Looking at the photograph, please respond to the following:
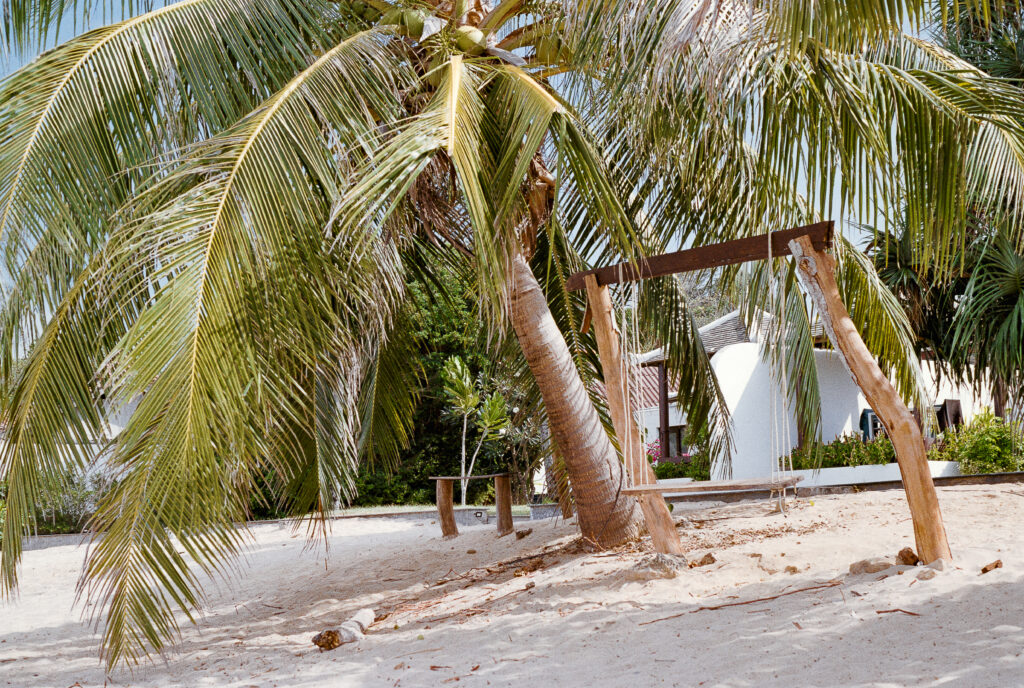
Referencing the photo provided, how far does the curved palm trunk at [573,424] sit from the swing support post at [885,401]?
2009mm

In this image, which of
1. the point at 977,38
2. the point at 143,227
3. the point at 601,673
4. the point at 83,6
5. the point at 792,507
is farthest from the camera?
the point at 977,38

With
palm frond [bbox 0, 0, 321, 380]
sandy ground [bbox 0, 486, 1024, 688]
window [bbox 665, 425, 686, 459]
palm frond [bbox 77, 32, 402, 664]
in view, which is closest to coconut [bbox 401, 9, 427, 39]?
palm frond [bbox 0, 0, 321, 380]

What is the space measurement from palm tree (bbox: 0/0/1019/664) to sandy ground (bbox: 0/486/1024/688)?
3.15ft

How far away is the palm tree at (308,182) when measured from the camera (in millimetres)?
3631

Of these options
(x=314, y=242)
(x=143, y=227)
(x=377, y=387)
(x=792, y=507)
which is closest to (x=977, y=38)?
(x=792, y=507)

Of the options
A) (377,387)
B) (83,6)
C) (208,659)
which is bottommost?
(208,659)

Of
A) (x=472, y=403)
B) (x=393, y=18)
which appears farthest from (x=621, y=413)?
(x=472, y=403)

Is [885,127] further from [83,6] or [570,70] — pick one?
[83,6]

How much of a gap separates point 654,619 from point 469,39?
13.0 ft

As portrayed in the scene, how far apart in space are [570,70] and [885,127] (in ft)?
7.87

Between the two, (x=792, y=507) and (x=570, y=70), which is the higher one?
(x=570, y=70)

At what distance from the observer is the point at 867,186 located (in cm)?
459

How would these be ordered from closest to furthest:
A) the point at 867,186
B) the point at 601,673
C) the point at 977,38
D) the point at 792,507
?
the point at 601,673 → the point at 867,186 → the point at 792,507 → the point at 977,38

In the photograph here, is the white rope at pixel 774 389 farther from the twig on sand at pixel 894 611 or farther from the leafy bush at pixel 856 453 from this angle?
the leafy bush at pixel 856 453
